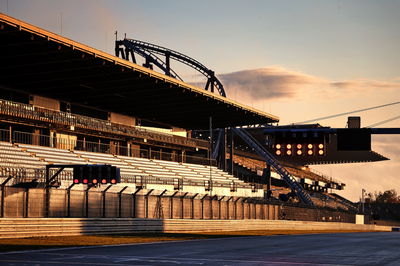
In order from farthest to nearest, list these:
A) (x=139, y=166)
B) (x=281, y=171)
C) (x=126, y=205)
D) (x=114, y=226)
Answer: (x=281, y=171) → (x=139, y=166) → (x=126, y=205) → (x=114, y=226)

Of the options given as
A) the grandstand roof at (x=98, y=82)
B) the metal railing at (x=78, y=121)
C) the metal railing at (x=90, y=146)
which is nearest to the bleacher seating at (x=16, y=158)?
the metal railing at (x=90, y=146)

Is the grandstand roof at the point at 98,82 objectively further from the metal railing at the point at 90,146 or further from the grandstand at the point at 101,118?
the metal railing at the point at 90,146

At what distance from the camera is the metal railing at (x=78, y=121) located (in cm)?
5222

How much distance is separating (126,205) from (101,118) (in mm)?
27290

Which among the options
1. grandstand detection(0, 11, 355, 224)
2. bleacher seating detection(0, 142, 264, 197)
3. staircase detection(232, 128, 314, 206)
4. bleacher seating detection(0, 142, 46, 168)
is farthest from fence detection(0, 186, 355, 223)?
staircase detection(232, 128, 314, 206)

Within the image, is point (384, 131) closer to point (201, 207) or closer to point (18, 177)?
point (201, 207)

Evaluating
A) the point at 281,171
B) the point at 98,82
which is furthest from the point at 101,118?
the point at 281,171

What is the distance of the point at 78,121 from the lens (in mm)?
60594

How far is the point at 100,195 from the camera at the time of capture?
39.8m

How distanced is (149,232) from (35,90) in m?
19.6

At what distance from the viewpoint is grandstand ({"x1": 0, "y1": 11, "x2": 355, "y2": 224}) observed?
45969 mm

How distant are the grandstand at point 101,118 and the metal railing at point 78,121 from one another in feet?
0.29

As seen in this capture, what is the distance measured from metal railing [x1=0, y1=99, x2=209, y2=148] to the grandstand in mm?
87

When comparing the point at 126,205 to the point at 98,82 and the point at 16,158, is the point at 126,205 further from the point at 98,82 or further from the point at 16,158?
the point at 98,82
